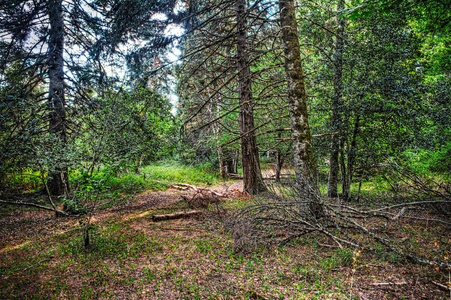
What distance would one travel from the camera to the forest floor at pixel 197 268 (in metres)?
2.85

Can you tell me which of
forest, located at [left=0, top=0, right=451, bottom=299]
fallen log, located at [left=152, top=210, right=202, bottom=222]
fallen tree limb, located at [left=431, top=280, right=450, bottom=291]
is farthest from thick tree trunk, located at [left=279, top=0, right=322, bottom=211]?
fallen log, located at [left=152, top=210, right=202, bottom=222]

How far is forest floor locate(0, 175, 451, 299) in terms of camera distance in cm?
285

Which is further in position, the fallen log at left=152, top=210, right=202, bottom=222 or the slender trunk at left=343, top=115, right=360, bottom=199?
the slender trunk at left=343, top=115, right=360, bottom=199

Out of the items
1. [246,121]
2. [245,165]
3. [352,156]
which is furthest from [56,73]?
[352,156]

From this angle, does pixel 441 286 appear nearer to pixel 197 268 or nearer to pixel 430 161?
pixel 197 268

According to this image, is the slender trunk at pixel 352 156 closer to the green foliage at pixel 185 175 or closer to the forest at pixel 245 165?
the forest at pixel 245 165

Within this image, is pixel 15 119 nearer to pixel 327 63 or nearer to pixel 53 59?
pixel 53 59

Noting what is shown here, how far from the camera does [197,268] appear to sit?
142 inches

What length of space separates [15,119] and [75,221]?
3224 mm

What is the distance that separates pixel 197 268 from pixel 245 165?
545 cm

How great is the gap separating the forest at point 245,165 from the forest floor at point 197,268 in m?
0.03

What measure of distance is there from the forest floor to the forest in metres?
0.03

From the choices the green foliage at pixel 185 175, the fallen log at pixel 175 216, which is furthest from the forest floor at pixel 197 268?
the green foliage at pixel 185 175

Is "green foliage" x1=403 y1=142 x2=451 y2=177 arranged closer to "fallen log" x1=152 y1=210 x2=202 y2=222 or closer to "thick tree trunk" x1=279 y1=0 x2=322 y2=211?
"thick tree trunk" x1=279 y1=0 x2=322 y2=211
